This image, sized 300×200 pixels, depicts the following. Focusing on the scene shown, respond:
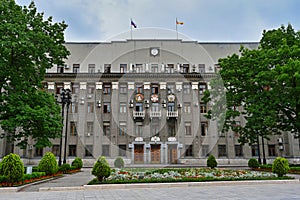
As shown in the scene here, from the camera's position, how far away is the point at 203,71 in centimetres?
3950

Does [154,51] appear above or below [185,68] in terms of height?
above

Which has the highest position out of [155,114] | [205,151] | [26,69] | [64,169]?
[26,69]

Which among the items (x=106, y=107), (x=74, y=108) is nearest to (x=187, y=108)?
(x=106, y=107)

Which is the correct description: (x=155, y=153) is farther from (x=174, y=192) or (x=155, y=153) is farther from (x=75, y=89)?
(x=174, y=192)

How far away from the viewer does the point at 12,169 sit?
11531mm

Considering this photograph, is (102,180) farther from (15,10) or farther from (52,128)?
(15,10)

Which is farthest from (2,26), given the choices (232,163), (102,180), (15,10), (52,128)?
(232,163)

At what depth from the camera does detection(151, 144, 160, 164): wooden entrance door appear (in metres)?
36.6

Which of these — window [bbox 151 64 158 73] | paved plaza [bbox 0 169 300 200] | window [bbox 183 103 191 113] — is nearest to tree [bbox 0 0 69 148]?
paved plaza [bbox 0 169 300 200]

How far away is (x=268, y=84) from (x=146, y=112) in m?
19.4

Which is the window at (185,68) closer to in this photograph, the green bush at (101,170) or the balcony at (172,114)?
the balcony at (172,114)

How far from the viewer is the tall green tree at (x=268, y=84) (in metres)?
19.6

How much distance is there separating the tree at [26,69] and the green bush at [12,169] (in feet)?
14.4

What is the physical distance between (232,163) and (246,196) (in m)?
29.4
